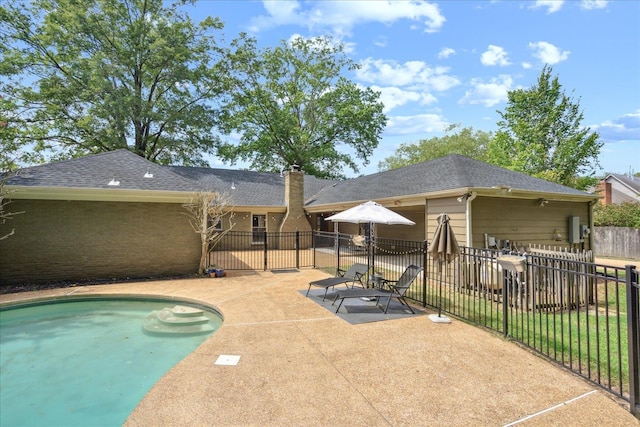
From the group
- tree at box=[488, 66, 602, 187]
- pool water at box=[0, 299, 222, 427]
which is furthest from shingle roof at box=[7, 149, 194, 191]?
tree at box=[488, 66, 602, 187]

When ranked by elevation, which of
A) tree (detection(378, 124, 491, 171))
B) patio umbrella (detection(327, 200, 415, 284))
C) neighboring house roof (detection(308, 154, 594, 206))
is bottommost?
patio umbrella (detection(327, 200, 415, 284))

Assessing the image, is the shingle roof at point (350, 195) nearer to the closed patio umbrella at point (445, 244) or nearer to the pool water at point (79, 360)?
the closed patio umbrella at point (445, 244)

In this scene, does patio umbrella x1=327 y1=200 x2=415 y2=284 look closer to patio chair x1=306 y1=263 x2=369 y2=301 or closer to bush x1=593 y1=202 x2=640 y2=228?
patio chair x1=306 y1=263 x2=369 y2=301

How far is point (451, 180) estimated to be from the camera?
10.5 meters

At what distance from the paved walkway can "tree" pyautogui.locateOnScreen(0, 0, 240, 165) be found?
23.7 metres

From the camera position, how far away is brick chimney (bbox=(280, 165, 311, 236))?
Result: 20141mm

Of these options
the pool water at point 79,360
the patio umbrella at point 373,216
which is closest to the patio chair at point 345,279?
the patio umbrella at point 373,216

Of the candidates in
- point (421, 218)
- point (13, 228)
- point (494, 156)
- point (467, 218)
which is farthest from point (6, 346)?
point (494, 156)

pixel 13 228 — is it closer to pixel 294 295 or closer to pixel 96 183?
pixel 96 183

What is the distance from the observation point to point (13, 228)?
1005 centimetres

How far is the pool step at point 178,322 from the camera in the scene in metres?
6.96

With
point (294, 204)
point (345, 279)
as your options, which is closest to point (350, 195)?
point (294, 204)

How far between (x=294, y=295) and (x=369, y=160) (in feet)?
97.2

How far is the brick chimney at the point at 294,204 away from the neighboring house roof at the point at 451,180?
4.84 m
